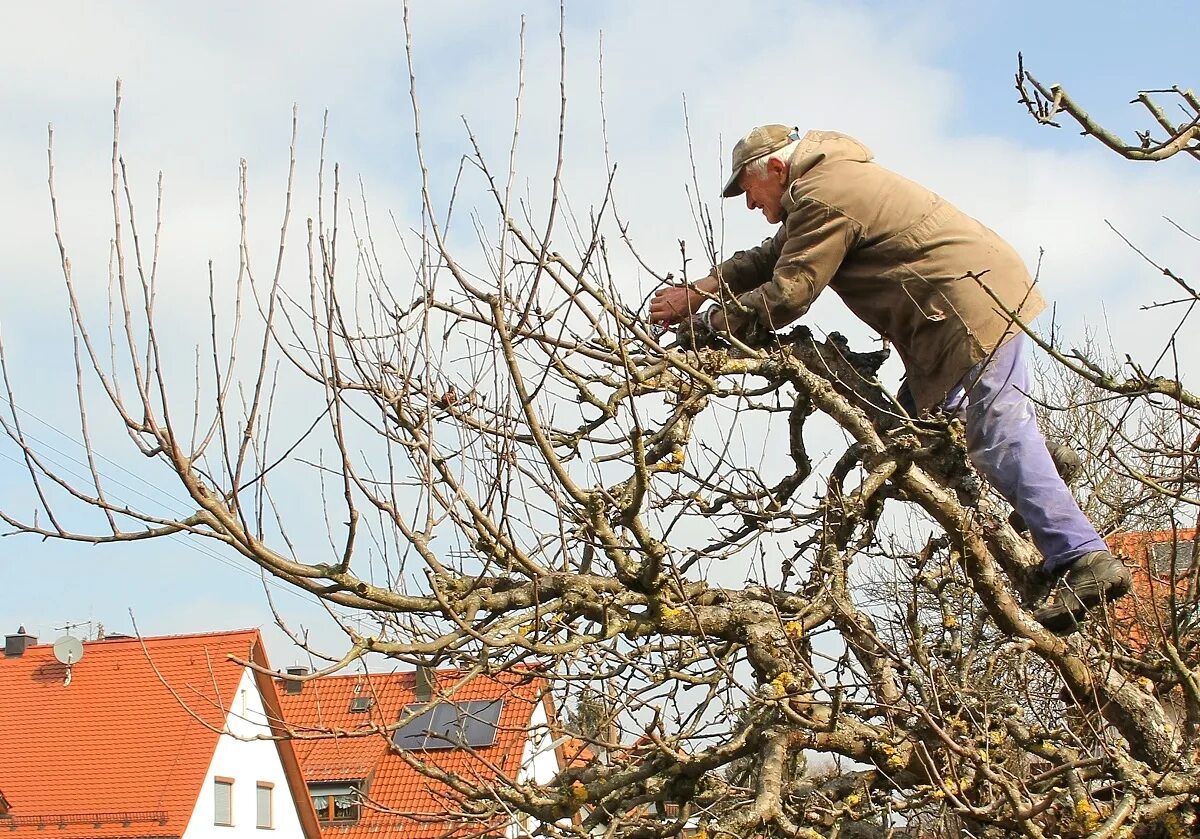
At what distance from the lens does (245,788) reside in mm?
21922

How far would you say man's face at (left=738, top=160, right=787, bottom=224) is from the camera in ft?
15.3

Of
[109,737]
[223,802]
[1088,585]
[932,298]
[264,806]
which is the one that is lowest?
[1088,585]

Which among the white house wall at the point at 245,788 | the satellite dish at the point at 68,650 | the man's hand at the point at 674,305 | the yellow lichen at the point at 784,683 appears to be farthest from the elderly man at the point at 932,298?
the satellite dish at the point at 68,650

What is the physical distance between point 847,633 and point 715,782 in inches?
28.7

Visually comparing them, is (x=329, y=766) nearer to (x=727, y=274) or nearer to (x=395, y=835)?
(x=395, y=835)

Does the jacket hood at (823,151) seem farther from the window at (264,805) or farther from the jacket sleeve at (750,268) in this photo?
the window at (264,805)

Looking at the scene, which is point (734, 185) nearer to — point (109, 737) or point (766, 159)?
point (766, 159)

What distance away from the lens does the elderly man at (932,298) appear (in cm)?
423

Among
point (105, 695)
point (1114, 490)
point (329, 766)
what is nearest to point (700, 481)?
point (1114, 490)

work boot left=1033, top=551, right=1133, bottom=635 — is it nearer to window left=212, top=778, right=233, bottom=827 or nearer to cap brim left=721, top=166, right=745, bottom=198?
cap brim left=721, top=166, right=745, bottom=198

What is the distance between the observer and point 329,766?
24922 mm

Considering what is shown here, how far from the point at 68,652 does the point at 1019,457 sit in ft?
67.4

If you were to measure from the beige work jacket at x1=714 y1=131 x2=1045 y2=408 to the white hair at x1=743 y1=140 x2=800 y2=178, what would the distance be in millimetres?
59

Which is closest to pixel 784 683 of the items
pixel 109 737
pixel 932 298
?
pixel 932 298
